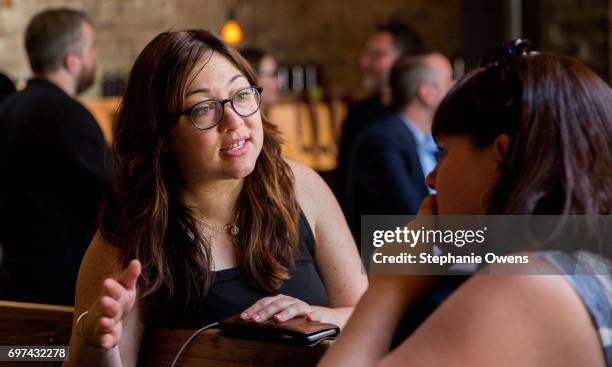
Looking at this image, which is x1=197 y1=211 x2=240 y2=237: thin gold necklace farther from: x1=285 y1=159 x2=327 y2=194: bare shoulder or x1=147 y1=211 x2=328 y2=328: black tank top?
x1=285 y1=159 x2=327 y2=194: bare shoulder

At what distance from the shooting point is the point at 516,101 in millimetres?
1454

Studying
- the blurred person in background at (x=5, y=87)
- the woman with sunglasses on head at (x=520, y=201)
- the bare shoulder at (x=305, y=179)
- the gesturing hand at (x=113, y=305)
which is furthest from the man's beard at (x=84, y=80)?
the woman with sunglasses on head at (x=520, y=201)

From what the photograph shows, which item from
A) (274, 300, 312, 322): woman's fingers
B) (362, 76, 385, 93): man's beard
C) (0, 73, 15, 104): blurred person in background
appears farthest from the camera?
(362, 76, 385, 93): man's beard

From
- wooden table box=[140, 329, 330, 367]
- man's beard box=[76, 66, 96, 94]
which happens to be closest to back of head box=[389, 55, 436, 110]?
man's beard box=[76, 66, 96, 94]

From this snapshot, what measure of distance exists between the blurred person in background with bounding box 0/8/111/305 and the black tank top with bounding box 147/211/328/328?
61.0 inches

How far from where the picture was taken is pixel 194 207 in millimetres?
2314

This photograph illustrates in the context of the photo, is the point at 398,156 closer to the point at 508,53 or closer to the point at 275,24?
the point at 508,53

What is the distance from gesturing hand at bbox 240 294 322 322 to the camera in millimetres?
2016

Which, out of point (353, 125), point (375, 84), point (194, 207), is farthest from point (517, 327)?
point (375, 84)

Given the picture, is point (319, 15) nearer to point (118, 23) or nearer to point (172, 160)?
point (118, 23)

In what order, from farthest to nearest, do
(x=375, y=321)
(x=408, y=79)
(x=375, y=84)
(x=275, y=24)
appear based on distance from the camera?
1. (x=275, y=24)
2. (x=375, y=84)
3. (x=408, y=79)
4. (x=375, y=321)

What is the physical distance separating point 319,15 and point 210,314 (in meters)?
10.1

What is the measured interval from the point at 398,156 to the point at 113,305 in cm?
272

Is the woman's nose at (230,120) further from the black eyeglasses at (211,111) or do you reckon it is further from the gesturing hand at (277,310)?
the gesturing hand at (277,310)
